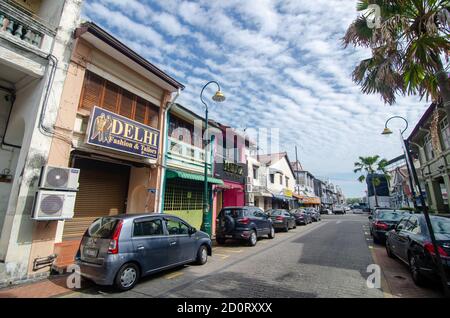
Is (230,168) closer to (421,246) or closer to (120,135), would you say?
(120,135)

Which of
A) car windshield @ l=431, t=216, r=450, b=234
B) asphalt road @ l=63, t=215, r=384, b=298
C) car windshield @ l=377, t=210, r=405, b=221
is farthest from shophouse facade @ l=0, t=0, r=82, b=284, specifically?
car windshield @ l=377, t=210, r=405, b=221

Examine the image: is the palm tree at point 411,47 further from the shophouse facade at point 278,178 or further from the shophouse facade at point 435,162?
the shophouse facade at point 278,178

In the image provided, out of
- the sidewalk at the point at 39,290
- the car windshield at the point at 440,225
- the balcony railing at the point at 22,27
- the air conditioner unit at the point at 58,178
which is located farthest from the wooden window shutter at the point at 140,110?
the car windshield at the point at 440,225

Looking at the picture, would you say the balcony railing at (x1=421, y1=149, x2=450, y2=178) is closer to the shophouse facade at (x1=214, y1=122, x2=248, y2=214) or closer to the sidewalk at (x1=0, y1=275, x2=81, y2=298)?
the shophouse facade at (x1=214, y1=122, x2=248, y2=214)

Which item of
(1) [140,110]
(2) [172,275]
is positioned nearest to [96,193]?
(1) [140,110]

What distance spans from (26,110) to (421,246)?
11.3 metres

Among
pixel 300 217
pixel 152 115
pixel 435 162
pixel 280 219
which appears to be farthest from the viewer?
pixel 300 217

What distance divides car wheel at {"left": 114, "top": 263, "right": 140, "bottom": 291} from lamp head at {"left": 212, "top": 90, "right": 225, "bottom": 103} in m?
7.97

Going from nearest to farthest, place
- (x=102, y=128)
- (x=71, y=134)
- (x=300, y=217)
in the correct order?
(x=71, y=134)
(x=102, y=128)
(x=300, y=217)

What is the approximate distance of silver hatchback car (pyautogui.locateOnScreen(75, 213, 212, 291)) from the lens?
5.02 m

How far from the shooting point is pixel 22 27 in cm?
641

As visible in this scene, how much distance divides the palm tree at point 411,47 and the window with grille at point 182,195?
9551mm

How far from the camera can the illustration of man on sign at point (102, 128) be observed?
24.5ft
